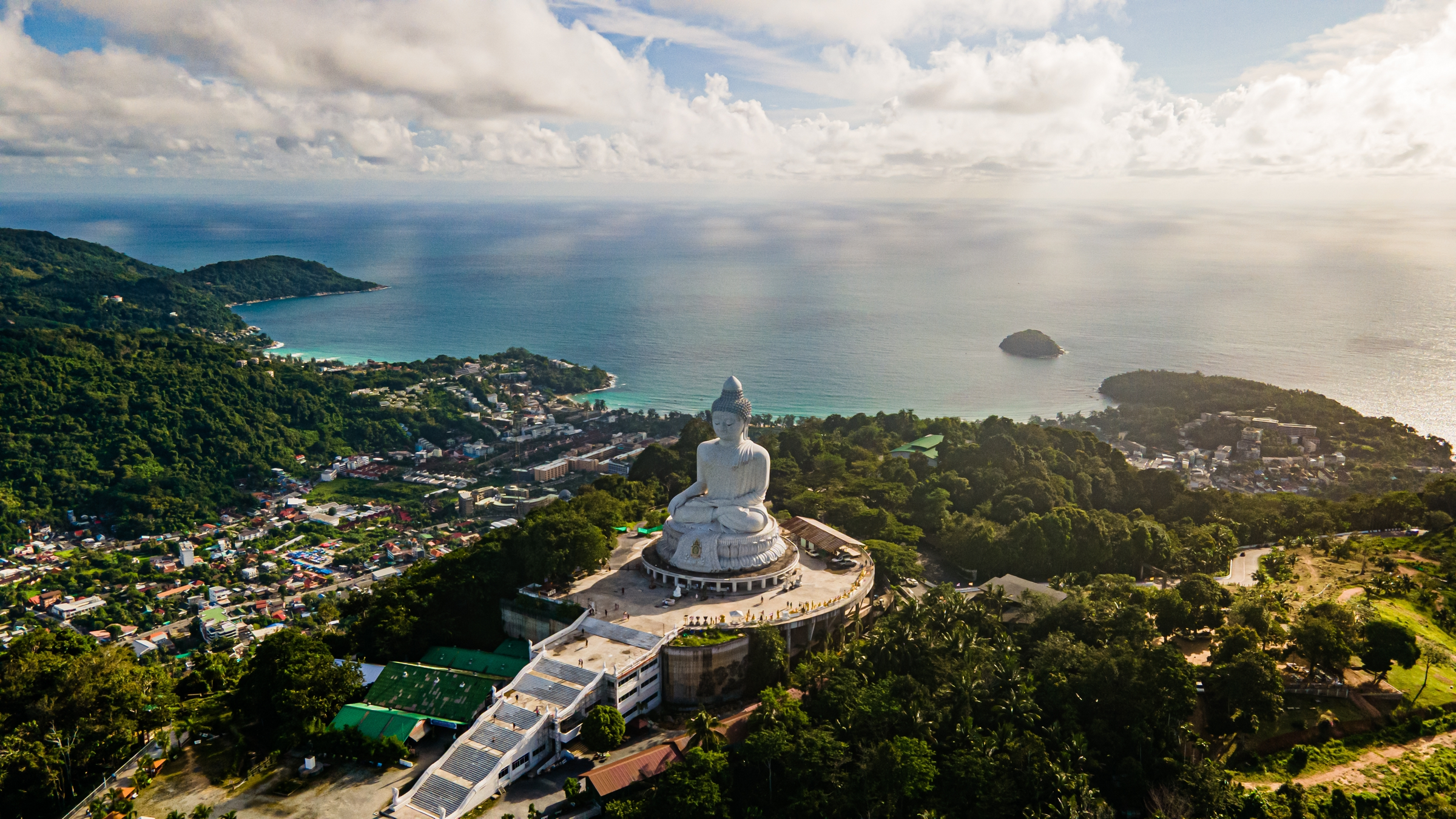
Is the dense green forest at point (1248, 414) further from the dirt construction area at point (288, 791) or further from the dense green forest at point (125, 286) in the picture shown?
the dense green forest at point (125, 286)

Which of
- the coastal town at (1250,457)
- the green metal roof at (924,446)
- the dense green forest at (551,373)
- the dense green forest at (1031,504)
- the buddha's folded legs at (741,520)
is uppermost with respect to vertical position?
the buddha's folded legs at (741,520)

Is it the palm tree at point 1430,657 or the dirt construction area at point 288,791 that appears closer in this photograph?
the dirt construction area at point 288,791

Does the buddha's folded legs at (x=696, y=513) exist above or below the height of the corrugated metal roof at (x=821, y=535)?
above

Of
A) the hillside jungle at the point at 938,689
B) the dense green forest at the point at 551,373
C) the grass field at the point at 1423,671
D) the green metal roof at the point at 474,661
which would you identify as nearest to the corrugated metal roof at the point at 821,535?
the hillside jungle at the point at 938,689

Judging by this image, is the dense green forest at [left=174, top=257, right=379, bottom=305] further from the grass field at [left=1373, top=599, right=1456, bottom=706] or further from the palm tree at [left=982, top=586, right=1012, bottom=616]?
the grass field at [left=1373, top=599, right=1456, bottom=706]

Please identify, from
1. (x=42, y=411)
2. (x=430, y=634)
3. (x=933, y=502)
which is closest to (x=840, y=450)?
(x=933, y=502)

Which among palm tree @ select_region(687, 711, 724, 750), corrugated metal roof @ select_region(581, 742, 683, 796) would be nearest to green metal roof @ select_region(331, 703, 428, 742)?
corrugated metal roof @ select_region(581, 742, 683, 796)
